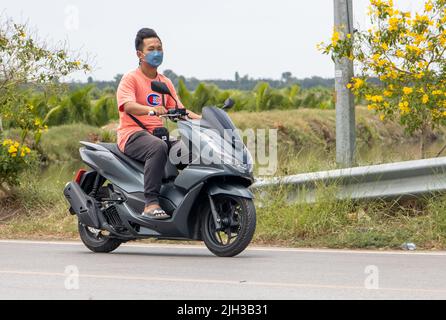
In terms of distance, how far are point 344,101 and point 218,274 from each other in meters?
5.03

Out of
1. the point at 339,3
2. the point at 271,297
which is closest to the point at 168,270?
the point at 271,297

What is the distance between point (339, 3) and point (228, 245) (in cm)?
454

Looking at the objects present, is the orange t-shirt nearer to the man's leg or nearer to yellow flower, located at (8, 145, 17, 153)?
the man's leg

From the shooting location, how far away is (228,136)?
31.4 feet

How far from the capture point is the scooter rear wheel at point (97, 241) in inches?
413

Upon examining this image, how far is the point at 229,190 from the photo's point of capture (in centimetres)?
934

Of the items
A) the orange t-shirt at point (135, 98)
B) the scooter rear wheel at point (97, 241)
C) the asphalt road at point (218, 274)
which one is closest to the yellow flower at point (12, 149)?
the asphalt road at point (218, 274)

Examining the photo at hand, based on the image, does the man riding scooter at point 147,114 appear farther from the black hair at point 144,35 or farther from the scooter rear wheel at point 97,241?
the scooter rear wheel at point 97,241

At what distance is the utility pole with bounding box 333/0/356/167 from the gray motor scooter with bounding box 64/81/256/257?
136 inches

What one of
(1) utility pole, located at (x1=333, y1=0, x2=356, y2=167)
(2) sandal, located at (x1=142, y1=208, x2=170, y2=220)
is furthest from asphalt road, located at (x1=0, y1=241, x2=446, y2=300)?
(1) utility pole, located at (x1=333, y1=0, x2=356, y2=167)

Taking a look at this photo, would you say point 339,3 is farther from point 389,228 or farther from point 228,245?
point 228,245

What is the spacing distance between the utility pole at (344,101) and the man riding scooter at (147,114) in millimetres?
3253

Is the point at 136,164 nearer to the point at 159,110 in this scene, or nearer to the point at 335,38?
the point at 159,110

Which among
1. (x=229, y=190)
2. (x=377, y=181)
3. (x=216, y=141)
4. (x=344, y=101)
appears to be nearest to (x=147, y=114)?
(x=216, y=141)
